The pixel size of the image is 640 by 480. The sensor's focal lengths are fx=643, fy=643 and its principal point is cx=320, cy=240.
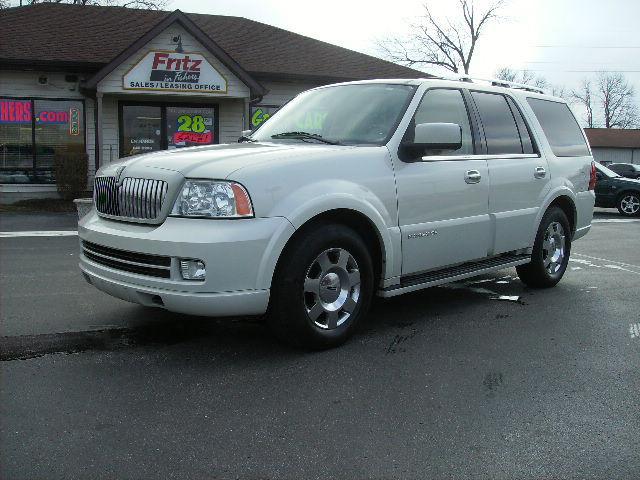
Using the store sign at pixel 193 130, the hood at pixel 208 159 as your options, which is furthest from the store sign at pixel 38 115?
the hood at pixel 208 159

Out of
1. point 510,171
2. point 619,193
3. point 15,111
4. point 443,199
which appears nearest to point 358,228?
point 443,199

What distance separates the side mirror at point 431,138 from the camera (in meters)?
4.61

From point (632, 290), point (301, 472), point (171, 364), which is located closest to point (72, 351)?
point (171, 364)

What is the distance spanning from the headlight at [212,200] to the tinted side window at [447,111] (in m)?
1.73

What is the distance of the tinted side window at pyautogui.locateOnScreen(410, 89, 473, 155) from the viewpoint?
197 inches

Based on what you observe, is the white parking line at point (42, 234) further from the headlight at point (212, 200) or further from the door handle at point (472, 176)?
the door handle at point (472, 176)

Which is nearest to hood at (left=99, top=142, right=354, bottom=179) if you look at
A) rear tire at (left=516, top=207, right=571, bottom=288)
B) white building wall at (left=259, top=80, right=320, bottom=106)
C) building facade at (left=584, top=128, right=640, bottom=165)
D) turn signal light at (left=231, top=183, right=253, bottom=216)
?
turn signal light at (left=231, top=183, right=253, bottom=216)

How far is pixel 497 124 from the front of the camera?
5.70 metres

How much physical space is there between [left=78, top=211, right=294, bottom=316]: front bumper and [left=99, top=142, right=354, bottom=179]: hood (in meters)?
0.33

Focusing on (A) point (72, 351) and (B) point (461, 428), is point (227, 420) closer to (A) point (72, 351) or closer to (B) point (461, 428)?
(B) point (461, 428)

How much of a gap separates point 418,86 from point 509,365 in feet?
→ 7.44

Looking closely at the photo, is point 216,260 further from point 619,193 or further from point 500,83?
point 619,193

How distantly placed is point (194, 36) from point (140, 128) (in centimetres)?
295

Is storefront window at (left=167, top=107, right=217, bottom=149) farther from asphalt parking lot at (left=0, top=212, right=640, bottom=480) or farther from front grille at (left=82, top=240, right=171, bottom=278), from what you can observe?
front grille at (left=82, top=240, right=171, bottom=278)
